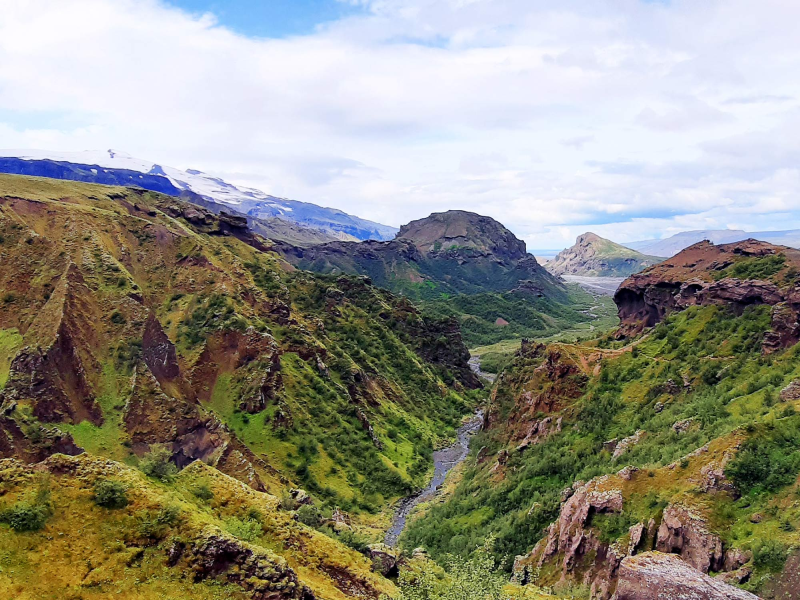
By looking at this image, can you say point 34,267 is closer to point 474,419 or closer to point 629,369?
point 629,369

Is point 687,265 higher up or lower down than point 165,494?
higher up

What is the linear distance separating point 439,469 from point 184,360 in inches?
2126

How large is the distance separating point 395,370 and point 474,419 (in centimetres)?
2515

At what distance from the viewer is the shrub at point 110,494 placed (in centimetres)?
2506

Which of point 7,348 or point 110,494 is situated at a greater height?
point 110,494

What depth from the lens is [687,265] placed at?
325ft

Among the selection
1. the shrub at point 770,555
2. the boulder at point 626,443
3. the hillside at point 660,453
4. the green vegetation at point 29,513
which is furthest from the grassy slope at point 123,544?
the boulder at point 626,443

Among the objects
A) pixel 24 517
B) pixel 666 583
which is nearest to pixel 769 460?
pixel 666 583

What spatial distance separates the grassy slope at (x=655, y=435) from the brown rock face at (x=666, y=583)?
728cm

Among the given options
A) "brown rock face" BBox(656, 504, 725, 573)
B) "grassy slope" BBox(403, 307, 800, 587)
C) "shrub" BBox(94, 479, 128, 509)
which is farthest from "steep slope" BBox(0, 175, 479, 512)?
"brown rock face" BBox(656, 504, 725, 573)

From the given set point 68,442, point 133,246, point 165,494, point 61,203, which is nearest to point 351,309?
point 133,246

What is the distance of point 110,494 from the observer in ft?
82.8

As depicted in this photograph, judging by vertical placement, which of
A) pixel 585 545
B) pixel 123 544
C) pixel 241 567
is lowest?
pixel 585 545

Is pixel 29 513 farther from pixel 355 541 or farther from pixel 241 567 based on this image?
pixel 355 541
